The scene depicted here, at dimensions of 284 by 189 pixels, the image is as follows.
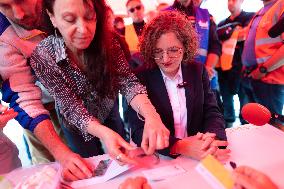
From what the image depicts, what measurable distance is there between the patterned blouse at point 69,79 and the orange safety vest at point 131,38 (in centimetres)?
154

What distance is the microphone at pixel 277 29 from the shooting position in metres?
2.01

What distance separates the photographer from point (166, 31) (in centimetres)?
130

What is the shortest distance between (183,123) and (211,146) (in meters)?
0.29

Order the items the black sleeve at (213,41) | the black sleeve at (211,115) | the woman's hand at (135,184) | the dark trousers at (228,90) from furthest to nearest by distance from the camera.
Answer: the dark trousers at (228,90) → the black sleeve at (213,41) → the black sleeve at (211,115) → the woman's hand at (135,184)

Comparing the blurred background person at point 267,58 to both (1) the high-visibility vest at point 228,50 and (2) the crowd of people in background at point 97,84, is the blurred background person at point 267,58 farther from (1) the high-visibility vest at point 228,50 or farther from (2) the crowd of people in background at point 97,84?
(2) the crowd of people in background at point 97,84

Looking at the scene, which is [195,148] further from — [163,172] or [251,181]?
[251,181]

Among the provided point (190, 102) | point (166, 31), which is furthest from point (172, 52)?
point (190, 102)

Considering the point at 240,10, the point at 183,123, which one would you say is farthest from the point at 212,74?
the point at 183,123

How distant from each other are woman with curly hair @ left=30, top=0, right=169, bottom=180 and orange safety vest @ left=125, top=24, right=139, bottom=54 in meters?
1.52

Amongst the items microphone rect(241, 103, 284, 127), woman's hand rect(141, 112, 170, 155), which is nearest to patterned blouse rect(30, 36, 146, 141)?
woman's hand rect(141, 112, 170, 155)

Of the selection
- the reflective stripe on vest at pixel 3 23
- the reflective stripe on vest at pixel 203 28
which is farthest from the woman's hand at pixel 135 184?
the reflective stripe on vest at pixel 203 28

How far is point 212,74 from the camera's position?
2.54 m

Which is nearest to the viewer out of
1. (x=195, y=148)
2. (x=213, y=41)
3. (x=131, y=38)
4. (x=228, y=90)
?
(x=195, y=148)

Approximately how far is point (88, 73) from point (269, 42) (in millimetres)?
1481
